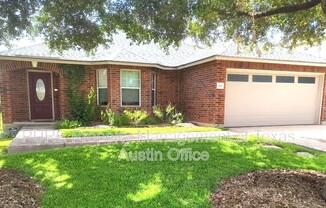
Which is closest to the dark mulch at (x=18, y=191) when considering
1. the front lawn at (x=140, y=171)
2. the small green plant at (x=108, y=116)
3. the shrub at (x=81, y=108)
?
the front lawn at (x=140, y=171)

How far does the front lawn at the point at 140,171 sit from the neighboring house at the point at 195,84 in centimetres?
401

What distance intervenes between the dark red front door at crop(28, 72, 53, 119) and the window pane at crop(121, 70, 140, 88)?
3560 mm

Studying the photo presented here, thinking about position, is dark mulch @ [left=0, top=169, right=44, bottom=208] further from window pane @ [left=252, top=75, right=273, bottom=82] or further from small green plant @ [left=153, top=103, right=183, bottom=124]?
window pane @ [left=252, top=75, right=273, bottom=82]

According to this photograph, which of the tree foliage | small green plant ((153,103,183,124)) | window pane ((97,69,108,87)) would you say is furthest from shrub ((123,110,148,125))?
the tree foliage

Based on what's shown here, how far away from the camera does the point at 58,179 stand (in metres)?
4.18

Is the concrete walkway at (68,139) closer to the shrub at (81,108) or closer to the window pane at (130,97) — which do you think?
the shrub at (81,108)

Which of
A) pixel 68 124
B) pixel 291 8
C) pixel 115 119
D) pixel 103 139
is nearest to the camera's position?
pixel 291 8

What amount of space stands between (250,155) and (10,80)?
1027cm

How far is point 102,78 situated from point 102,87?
1.42ft

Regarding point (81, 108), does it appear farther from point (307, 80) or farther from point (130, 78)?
point (307, 80)

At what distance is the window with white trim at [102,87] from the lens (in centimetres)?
1108

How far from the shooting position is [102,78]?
11117 mm

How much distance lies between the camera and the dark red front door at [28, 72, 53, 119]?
35.6 feet

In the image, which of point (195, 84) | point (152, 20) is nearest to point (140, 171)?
point (152, 20)
